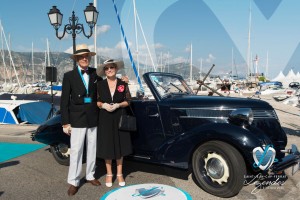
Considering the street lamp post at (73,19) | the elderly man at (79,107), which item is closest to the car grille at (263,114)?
the elderly man at (79,107)

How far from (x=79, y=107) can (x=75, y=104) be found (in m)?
0.08

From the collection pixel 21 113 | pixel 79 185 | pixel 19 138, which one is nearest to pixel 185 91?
pixel 79 185

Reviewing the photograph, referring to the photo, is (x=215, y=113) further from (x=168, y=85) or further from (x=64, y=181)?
(x=64, y=181)

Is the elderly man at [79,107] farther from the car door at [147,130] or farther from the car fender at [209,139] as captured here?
the car fender at [209,139]

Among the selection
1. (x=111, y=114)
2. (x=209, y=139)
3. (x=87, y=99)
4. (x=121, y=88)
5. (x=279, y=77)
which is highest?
(x=279, y=77)

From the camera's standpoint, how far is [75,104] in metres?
4.05

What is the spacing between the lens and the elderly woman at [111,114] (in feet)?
13.7

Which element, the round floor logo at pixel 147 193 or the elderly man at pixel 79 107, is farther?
the elderly man at pixel 79 107

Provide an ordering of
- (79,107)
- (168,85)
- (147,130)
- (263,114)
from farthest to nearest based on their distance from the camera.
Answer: (168,85), (147,130), (263,114), (79,107)

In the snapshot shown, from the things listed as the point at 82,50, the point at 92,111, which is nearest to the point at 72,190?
the point at 92,111

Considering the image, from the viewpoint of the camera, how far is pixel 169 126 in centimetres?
449

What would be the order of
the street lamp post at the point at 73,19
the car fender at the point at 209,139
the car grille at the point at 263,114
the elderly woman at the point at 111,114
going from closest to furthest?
the car fender at the point at 209,139 < the elderly woman at the point at 111,114 < the car grille at the point at 263,114 < the street lamp post at the point at 73,19

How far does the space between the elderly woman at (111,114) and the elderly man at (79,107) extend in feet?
0.33

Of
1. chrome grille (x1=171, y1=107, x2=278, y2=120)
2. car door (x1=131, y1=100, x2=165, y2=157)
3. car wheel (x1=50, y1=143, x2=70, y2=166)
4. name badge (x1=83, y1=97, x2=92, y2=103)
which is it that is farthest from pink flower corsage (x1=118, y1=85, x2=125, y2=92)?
car wheel (x1=50, y1=143, x2=70, y2=166)
